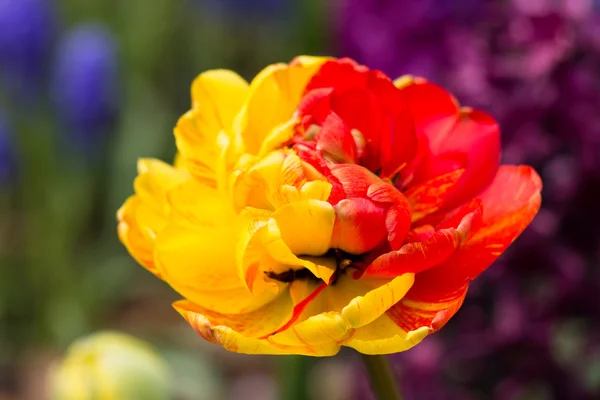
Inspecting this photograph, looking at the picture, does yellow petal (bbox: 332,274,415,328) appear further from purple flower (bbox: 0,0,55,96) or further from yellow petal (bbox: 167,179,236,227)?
→ purple flower (bbox: 0,0,55,96)

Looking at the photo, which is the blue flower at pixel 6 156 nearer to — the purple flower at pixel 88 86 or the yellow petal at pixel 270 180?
the purple flower at pixel 88 86

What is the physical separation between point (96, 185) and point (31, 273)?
0.16 m

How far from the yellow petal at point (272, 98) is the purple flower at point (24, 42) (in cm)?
67

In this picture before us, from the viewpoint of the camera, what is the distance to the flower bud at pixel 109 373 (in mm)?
412

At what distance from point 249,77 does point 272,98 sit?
1051 millimetres

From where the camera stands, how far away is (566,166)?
51cm

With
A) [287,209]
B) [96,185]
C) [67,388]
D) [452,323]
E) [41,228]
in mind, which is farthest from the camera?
[96,185]

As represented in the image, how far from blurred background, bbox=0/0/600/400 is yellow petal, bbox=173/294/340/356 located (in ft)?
0.80

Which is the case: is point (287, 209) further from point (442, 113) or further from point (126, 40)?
point (126, 40)

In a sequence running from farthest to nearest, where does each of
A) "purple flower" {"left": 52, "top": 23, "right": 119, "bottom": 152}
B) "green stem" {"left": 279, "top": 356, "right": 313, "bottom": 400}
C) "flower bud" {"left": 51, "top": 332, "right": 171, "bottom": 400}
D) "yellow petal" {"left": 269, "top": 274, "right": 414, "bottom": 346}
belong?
"purple flower" {"left": 52, "top": 23, "right": 119, "bottom": 152}, "green stem" {"left": 279, "top": 356, "right": 313, "bottom": 400}, "flower bud" {"left": 51, "top": 332, "right": 171, "bottom": 400}, "yellow petal" {"left": 269, "top": 274, "right": 414, "bottom": 346}

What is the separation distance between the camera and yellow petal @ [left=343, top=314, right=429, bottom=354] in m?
0.25

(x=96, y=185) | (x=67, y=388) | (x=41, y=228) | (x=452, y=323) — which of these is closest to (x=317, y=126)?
(x=67, y=388)

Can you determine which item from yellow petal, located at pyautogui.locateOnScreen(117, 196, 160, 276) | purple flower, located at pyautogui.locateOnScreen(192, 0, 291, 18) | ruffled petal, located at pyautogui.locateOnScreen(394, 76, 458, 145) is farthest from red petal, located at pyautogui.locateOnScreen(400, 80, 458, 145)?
purple flower, located at pyautogui.locateOnScreen(192, 0, 291, 18)

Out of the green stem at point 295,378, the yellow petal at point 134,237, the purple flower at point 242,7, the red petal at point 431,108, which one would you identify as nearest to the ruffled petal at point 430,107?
the red petal at point 431,108
